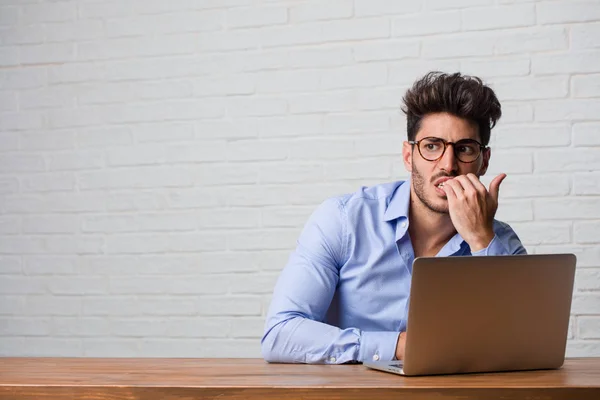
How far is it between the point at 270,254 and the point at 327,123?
0.54 m

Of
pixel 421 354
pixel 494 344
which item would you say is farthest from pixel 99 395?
pixel 494 344

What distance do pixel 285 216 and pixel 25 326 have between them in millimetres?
1207

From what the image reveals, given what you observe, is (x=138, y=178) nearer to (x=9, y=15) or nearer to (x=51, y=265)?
(x=51, y=265)

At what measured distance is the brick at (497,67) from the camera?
307cm

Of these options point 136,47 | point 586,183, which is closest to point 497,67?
point 586,183

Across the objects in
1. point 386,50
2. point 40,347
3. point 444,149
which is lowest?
point 40,347

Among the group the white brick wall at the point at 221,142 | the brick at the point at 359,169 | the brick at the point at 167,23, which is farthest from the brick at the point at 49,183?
the brick at the point at 359,169

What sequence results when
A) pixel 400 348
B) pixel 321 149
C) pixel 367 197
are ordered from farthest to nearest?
1. pixel 321 149
2. pixel 367 197
3. pixel 400 348

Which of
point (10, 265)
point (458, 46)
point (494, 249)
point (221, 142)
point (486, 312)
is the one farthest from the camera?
point (10, 265)

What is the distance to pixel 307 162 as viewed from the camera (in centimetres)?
324

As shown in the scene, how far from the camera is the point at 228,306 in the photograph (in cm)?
332

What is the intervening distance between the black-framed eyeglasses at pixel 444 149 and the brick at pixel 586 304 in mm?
981

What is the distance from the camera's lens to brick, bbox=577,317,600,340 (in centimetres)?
301

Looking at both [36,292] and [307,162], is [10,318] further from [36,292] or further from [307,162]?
[307,162]
